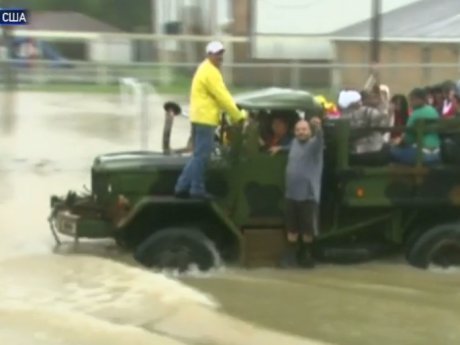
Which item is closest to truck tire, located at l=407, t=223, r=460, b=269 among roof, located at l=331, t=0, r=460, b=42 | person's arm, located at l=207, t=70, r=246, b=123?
person's arm, located at l=207, t=70, r=246, b=123

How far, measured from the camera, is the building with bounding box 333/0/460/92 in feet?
110

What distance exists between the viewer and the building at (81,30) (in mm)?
54622

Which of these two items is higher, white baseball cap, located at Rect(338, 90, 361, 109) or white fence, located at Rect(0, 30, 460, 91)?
white baseball cap, located at Rect(338, 90, 361, 109)

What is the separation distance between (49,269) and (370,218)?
316 centimetres

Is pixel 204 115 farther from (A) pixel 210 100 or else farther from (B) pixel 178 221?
(B) pixel 178 221

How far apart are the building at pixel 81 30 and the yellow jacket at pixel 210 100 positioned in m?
40.1

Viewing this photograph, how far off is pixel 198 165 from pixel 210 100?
0.69 metres

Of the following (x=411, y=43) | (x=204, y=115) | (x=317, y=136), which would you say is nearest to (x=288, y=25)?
(x=411, y=43)

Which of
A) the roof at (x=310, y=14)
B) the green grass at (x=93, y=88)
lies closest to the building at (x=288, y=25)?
the roof at (x=310, y=14)

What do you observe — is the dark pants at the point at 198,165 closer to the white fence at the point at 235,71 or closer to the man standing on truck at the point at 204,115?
the man standing on truck at the point at 204,115

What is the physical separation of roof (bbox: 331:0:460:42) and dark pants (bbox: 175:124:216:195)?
26.8 metres

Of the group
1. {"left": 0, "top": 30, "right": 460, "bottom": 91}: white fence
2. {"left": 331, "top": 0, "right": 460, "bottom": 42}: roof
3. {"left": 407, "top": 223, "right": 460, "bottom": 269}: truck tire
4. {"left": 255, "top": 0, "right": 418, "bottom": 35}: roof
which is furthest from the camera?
{"left": 255, "top": 0, "right": 418, "bottom": 35}: roof

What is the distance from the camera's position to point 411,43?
133 feet

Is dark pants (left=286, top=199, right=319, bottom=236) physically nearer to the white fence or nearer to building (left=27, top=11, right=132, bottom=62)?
the white fence
